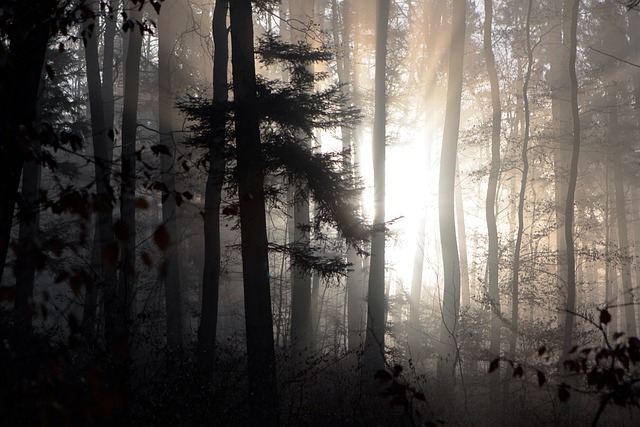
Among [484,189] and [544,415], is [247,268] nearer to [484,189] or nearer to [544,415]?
[544,415]

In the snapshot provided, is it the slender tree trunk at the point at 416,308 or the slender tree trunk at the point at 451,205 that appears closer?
the slender tree trunk at the point at 451,205

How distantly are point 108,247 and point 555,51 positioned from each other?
88.6 feet

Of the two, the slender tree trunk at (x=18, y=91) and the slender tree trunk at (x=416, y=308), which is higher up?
the slender tree trunk at (x=18, y=91)

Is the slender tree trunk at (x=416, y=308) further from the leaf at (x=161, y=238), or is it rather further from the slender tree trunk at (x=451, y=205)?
the leaf at (x=161, y=238)

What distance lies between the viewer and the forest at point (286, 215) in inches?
140

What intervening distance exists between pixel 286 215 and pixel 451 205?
4539 millimetres

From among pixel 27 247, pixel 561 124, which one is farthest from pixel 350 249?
pixel 27 247

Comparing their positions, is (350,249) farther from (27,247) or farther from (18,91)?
(27,247)

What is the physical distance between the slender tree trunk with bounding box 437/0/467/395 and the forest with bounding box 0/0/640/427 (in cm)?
6

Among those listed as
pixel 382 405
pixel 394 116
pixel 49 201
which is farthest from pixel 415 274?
pixel 49 201

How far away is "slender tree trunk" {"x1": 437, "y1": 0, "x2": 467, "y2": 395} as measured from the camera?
1364cm

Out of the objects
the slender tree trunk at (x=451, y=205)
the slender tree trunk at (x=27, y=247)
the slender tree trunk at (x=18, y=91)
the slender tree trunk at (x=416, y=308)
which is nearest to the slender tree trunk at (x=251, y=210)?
the slender tree trunk at (x=27, y=247)

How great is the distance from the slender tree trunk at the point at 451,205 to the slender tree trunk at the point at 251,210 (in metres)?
6.68

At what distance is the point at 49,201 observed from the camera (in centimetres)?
291
